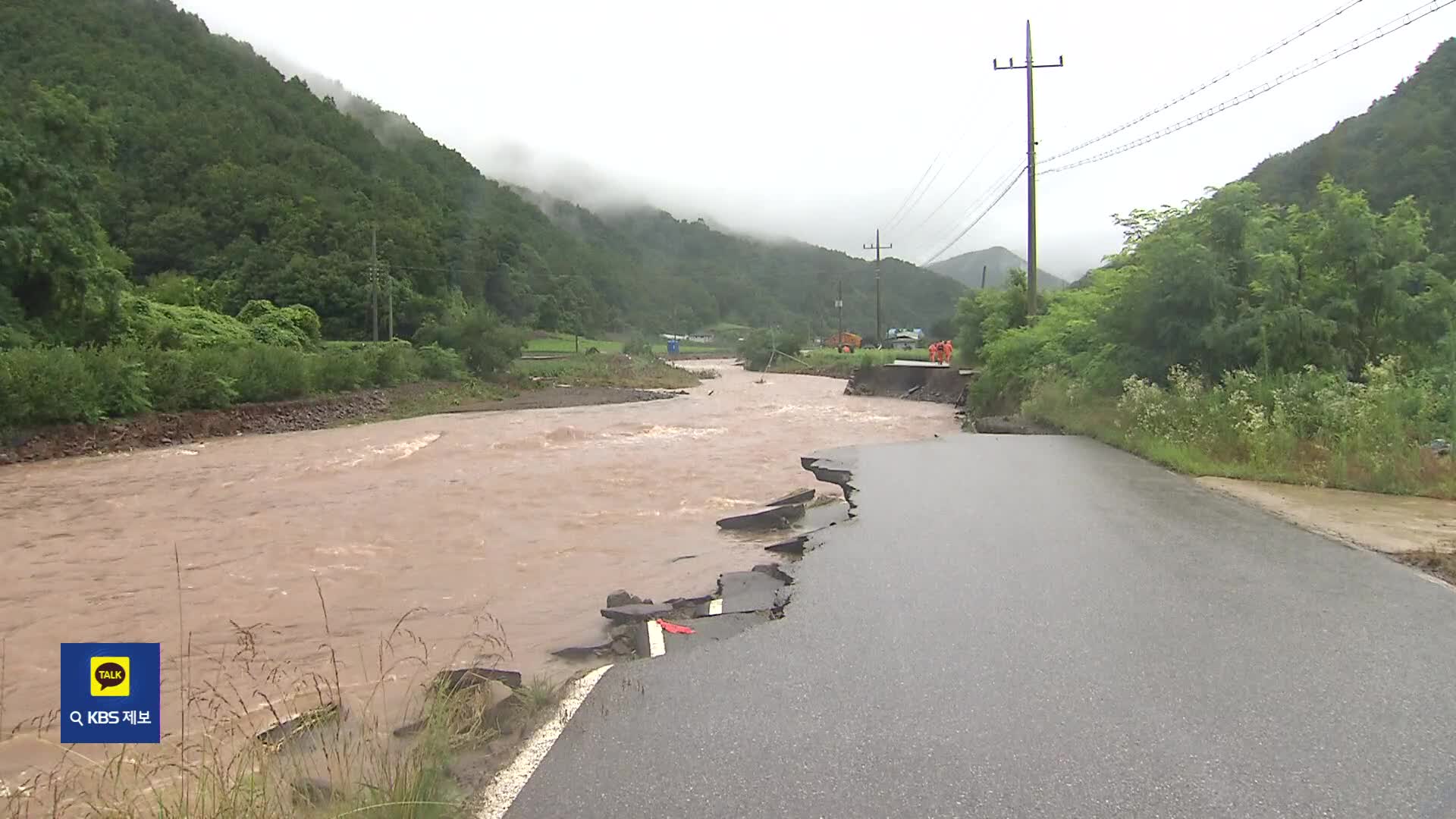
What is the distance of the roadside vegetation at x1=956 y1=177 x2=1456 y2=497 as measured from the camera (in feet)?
42.7

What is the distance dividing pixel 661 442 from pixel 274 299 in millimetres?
46202

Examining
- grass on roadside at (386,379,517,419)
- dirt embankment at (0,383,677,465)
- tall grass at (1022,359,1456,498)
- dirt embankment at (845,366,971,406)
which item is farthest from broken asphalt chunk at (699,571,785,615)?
dirt embankment at (845,366,971,406)

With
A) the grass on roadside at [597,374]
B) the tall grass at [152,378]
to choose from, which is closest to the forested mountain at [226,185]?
the tall grass at [152,378]

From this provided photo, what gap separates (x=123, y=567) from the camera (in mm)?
10438

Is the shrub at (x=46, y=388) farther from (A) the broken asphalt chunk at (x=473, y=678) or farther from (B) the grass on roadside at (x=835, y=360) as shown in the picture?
(B) the grass on roadside at (x=835, y=360)

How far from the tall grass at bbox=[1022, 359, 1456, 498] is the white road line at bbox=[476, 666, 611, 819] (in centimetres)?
1060

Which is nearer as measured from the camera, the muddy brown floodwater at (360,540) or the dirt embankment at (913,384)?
the muddy brown floodwater at (360,540)

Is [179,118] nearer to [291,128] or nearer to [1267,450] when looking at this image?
[291,128]

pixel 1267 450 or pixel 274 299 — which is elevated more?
pixel 274 299

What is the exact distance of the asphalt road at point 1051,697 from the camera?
3.76 metres

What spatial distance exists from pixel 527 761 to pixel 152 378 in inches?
1036

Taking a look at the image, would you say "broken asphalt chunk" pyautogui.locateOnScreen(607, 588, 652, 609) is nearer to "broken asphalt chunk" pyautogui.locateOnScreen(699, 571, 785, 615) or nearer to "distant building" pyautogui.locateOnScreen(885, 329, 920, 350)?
"broken asphalt chunk" pyautogui.locateOnScreen(699, 571, 785, 615)

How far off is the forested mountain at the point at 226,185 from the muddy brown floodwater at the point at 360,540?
455 inches

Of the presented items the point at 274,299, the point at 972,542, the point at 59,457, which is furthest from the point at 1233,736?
the point at 274,299
